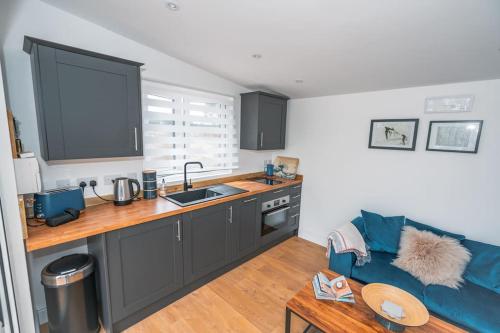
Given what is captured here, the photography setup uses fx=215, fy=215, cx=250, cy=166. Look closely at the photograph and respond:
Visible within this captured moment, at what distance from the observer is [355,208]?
291 cm

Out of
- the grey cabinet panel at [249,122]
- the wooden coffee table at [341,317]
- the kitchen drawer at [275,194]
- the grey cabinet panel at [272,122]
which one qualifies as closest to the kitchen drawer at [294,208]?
the kitchen drawer at [275,194]

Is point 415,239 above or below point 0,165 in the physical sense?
below

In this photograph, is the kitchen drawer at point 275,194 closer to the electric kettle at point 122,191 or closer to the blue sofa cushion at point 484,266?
the electric kettle at point 122,191

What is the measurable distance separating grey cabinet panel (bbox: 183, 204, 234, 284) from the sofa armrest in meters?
1.13

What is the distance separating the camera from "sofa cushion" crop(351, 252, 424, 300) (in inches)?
71.3

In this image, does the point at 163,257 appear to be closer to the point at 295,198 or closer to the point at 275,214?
the point at 275,214

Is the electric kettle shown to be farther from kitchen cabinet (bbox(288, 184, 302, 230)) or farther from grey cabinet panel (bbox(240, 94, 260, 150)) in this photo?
kitchen cabinet (bbox(288, 184, 302, 230))

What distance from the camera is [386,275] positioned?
193cm

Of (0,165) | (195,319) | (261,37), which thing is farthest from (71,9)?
(195,319)

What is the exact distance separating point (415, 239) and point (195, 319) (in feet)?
7.15

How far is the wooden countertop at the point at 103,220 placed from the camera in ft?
4.47

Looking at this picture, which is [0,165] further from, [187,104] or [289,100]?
[289,100]

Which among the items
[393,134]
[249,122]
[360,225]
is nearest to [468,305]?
[360,225]

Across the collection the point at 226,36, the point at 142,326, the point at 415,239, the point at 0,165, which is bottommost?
the point at 142,326
